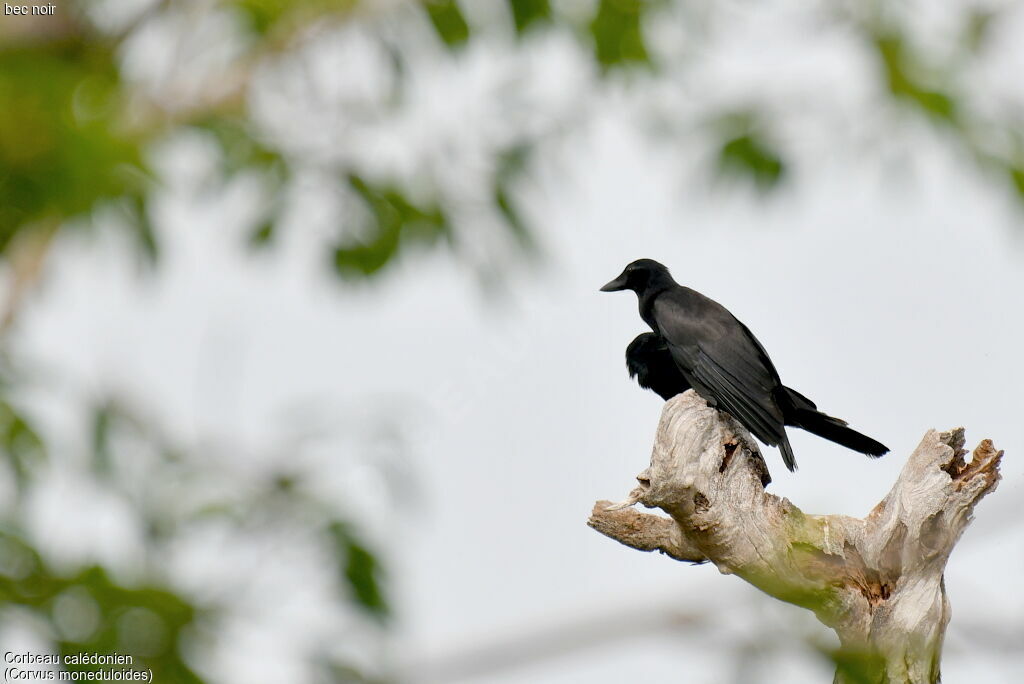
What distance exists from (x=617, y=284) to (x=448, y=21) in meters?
2.02

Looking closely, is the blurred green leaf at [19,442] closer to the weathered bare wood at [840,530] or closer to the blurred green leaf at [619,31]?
the weathered bare wood at [840,530]

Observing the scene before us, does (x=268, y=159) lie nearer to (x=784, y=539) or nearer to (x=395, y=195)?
(x=395, y=195)

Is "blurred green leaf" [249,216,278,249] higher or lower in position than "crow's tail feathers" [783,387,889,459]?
higher

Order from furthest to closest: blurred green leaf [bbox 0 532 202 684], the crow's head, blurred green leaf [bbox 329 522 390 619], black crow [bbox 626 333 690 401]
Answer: the crow's head
black crow [bbox 626 333 690 401]
blurred green leaf [bbox 329 522 390 619]
blurred green leaf [bbox 0 532 202 684]

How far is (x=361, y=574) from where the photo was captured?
237 cm

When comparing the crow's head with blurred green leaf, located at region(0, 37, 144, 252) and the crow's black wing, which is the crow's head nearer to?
the crow's black wing

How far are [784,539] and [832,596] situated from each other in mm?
250

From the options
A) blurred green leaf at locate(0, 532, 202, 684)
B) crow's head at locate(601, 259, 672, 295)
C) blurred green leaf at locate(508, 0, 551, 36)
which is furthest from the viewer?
crow's head at locate(601, 259, 672, 295)

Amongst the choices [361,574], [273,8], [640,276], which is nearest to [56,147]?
[361,574]

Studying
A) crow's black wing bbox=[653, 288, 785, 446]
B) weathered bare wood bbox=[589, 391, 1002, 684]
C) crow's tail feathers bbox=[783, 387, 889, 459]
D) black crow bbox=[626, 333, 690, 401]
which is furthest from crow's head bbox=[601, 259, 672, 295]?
weathered bare wood bbox=[589, 391, 1002, 684]

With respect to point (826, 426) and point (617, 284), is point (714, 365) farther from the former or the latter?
point (617, 284)

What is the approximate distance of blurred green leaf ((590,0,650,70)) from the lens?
5402 mm

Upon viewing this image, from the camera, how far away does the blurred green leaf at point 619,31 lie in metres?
5.40

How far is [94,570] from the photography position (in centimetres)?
212
